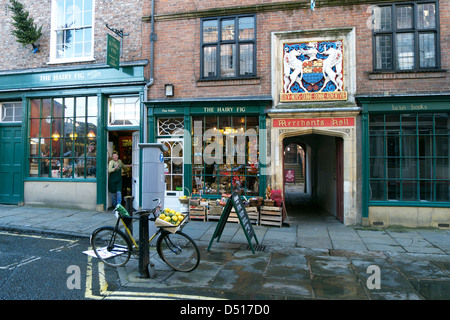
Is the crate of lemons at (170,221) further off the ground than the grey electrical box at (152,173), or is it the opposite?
the grey electrical box at (152,173)

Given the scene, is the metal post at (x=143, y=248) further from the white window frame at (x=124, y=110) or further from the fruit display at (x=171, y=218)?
the white window frame at (x=124, y=110)

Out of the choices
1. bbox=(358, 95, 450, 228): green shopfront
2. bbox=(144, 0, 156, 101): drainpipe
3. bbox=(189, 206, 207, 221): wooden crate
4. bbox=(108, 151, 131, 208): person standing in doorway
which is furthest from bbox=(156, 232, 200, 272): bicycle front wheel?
bbox=(144, 0, 156, 101): drainpipe

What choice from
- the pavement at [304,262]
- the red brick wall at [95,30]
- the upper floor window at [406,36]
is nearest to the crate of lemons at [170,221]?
the pavement at [304,262]

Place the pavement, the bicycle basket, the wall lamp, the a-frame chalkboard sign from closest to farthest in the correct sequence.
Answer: the pavement, the bicycle basket, the a-frame chalkboard sign, the wall lamp

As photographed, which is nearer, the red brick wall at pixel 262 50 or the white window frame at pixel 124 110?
the red brick wall at pixel 262 50

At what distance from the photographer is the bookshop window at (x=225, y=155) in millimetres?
9477

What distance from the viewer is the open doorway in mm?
10525

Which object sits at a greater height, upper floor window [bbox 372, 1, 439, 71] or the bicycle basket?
upper floor window [bbox 372, 1, 439, 71]

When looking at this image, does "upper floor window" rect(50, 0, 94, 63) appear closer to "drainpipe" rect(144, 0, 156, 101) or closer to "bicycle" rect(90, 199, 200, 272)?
"drainpipe" rect(144, 0, 156, 101)

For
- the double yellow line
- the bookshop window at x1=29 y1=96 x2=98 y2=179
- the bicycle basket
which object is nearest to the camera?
the double yellow line

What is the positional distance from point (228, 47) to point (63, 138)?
258 inches

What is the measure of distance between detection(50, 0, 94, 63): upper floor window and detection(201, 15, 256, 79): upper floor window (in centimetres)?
423

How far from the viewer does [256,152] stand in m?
9.45

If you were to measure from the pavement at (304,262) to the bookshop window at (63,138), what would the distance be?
2.06 m
